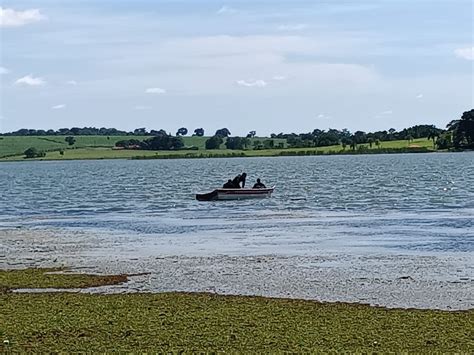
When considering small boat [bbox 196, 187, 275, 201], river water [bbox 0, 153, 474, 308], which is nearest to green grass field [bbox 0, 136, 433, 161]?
river water [bbox 0, 153, 474, 308]

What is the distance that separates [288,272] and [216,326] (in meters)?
8.19

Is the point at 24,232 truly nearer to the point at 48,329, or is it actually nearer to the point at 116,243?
the point at 116,243

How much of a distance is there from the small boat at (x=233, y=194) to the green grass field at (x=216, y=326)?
39219mm

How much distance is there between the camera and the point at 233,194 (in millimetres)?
58219

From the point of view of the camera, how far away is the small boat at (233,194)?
58000 millimetres

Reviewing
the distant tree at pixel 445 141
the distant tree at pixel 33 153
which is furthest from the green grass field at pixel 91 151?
the distant tree at pixel 445 141

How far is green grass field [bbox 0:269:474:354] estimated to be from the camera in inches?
520

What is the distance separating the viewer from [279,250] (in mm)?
28234

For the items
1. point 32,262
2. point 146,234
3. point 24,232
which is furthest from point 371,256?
point 24,232

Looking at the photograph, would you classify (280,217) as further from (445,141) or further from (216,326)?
(445,141)

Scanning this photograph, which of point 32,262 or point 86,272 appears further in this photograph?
point 32,262

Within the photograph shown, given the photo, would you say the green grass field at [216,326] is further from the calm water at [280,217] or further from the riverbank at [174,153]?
the riverbank at [174,153]

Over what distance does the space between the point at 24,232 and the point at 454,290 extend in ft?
74.5

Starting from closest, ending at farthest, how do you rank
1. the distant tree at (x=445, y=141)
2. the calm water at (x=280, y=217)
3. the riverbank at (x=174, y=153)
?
the calm water at (x=280, y=217), the riverbank at (x=174, y=153), the distant tree at (x=445, y=141)
